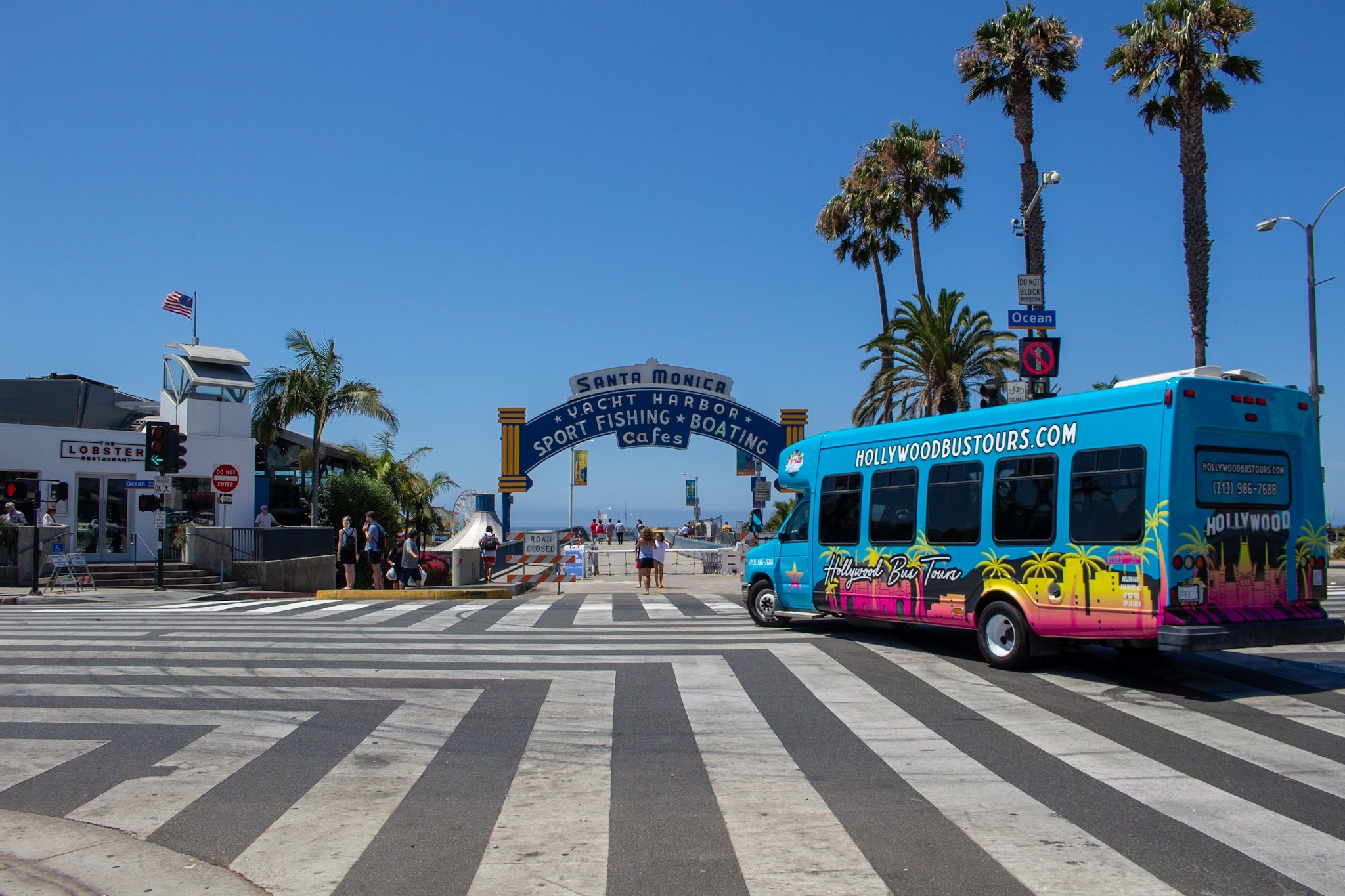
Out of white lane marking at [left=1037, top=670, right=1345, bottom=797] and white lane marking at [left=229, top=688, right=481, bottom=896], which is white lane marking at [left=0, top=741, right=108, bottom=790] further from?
white lane marking at [left=1037, top=670, right=1345, bottom=797]

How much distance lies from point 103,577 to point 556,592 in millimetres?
11033

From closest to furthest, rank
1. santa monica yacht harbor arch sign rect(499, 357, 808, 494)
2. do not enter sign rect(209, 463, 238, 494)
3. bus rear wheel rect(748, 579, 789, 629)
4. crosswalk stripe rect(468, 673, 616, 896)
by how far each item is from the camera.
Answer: crosswalk stripe rect(468, 673, 616, 896) → bus rear wheel rect(748, 579, 789, 629) → do not enter sign rect(209, 463, 238, 494) → santa monica yacht harbor arch sign rect(499, 357, 808, 494)

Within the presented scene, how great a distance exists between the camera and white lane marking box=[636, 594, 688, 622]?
1631 cm

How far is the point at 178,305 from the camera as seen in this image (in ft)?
117

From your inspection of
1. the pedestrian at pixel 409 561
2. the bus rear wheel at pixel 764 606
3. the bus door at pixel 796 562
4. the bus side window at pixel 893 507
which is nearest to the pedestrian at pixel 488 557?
the pedestrian at pixel 409 561

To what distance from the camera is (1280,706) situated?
8.75m

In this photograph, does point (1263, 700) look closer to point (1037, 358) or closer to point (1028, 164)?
point (1037, 358)

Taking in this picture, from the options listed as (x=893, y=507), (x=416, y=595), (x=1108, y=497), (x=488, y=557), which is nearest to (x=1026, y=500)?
(x=1108, y=497)

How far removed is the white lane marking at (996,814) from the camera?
183 inches

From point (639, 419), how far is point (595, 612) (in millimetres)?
13743

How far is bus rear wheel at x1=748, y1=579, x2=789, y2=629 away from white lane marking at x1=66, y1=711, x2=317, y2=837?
787cm

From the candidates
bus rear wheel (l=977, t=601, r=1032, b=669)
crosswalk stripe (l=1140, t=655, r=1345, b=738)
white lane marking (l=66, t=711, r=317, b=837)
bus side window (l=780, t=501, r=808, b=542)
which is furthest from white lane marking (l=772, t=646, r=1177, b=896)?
bus side window (l=780, t=501, r=808, b=542)

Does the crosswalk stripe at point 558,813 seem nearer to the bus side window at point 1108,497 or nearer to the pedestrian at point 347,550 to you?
the bus side window at point 1108,497

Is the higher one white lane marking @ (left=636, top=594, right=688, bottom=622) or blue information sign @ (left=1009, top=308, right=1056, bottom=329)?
blue information sign @ (left=1009, top=308, right=1056, bottom=329)
